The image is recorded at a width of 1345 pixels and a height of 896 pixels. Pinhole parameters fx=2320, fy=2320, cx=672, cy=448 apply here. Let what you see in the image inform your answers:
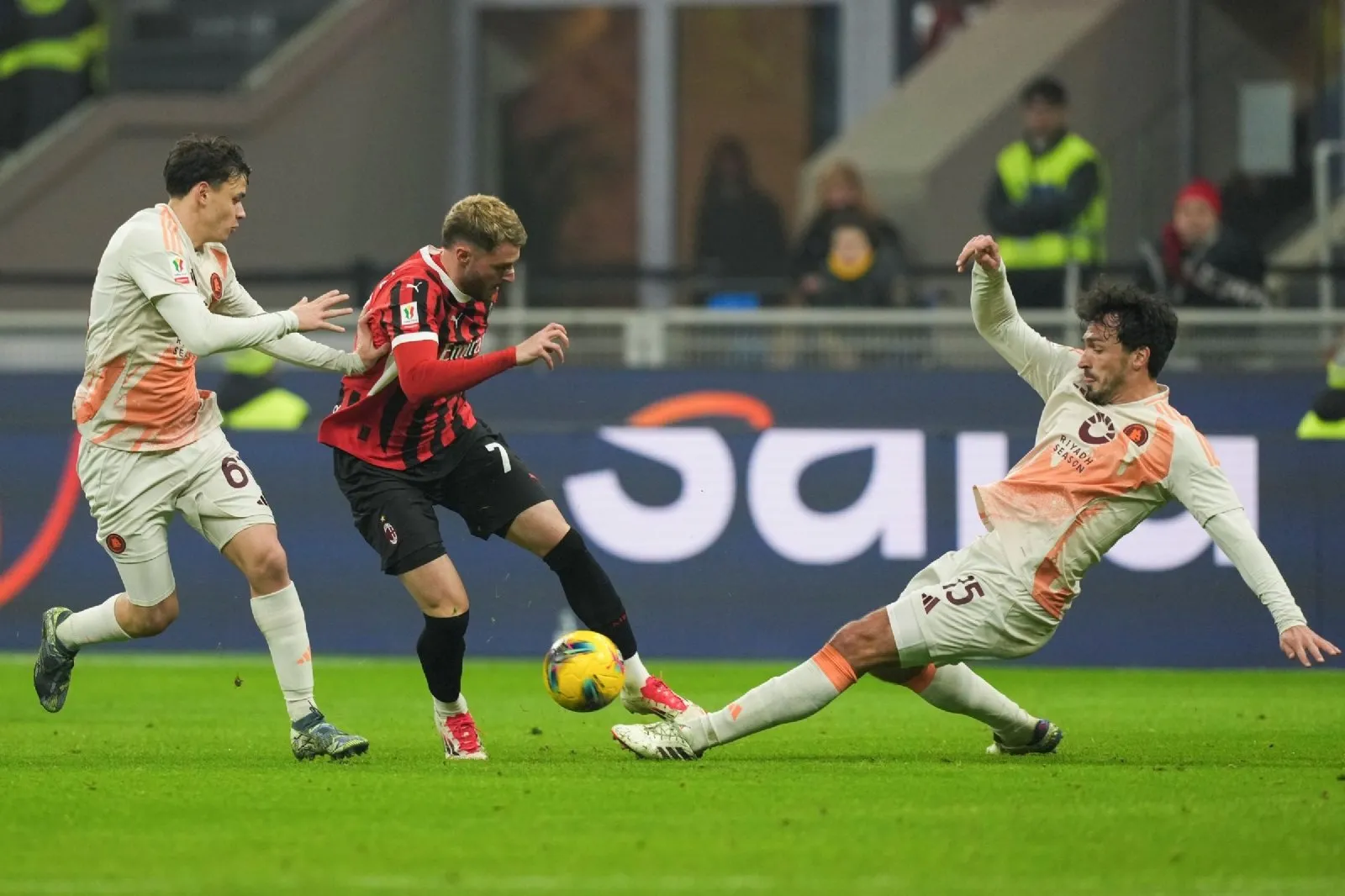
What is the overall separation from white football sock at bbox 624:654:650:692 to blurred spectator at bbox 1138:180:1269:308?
21.9ft

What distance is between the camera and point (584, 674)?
8.37m

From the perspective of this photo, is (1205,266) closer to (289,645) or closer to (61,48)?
(289,645)

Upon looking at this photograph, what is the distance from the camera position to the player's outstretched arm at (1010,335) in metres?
8.30

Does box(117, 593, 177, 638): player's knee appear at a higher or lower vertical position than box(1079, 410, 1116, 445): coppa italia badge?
lower

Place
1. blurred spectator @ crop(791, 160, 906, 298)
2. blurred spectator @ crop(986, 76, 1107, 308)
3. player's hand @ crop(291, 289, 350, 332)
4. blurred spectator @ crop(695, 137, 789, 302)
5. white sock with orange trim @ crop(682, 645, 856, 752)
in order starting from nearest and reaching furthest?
white sock with orange trim @ crop(682, 645, 856, 752) < player's hand @ crop(291, 289, 350, 332) < blurred spectator @ crop(986, 76, 1107, 308) < blurred spectator @ crop(791, 160, 906, 298) < blurred spectator @ crop(695, 137, 789, 302)

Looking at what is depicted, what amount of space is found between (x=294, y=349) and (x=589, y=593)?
4.76 ft

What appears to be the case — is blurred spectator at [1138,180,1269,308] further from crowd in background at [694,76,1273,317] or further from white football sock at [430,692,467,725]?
white football sock at [430,692,467,725]

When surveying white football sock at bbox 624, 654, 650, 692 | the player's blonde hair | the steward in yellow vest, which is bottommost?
white football sock at bbox 624, 654, 650, 692

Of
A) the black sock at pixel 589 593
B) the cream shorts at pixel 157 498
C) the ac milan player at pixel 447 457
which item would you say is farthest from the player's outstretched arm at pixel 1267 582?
the cream shorts at pixel 157 498

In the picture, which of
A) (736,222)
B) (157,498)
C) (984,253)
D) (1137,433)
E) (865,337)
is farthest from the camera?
(736,222)

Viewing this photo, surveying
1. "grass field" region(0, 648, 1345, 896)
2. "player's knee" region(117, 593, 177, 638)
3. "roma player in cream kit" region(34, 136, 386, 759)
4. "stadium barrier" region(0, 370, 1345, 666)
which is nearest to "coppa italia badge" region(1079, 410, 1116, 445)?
"grass field" region(0, 648, 1345, 896)

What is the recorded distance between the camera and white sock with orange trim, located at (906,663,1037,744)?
8.30m

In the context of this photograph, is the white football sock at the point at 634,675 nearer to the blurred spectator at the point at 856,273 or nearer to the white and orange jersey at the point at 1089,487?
the white and orange jersey at the point at 1089,487

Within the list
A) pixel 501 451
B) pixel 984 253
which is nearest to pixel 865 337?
pixel 501 451
